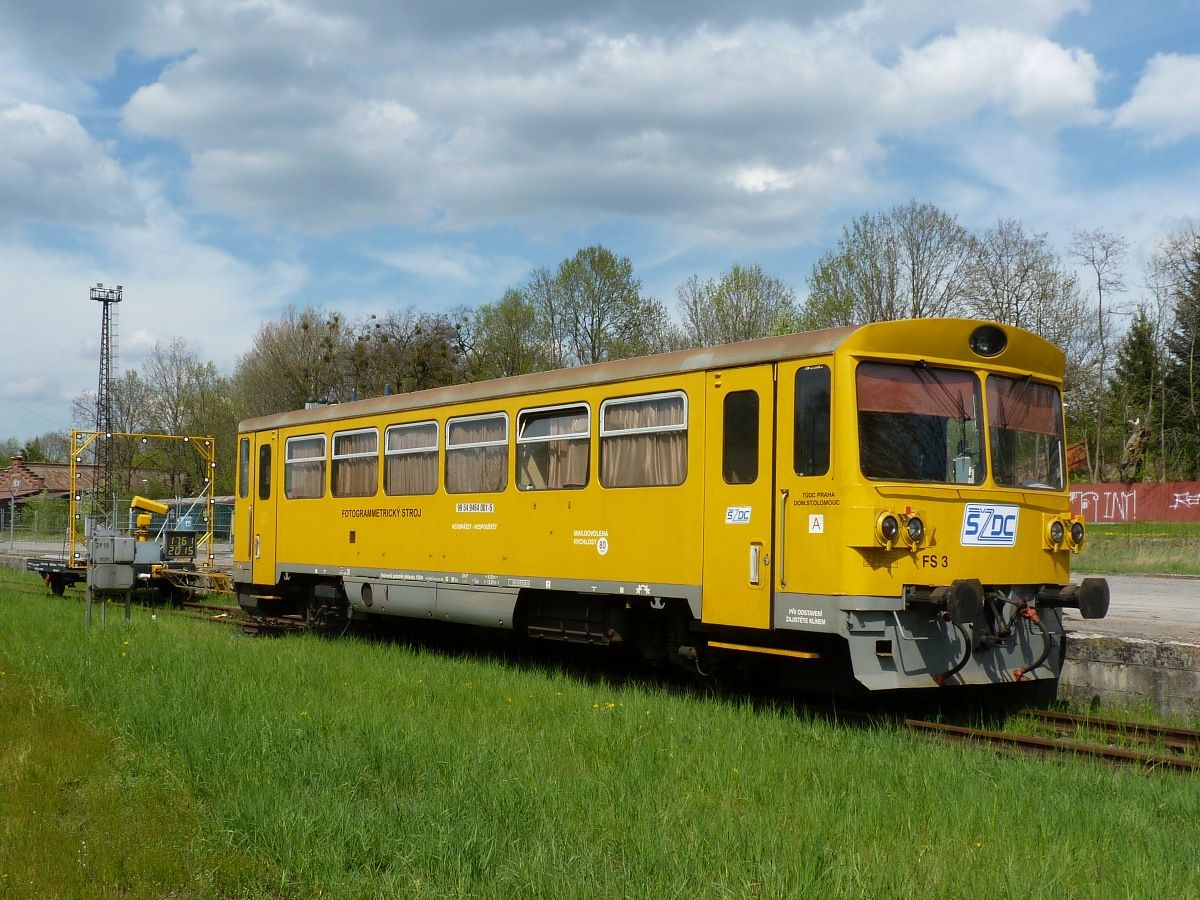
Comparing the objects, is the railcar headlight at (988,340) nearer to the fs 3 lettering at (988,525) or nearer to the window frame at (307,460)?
the fs 3 lettering at (988,525)

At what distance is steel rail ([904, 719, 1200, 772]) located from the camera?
753 cm

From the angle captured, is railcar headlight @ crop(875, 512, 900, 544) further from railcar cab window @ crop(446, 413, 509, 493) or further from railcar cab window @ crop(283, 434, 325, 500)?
railcar cab window @ crop(283, 434, 325, 500)

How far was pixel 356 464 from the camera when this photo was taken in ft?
48.1

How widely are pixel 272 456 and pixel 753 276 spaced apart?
3271 centimetres

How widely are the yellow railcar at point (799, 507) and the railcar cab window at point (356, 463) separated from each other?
2.15 m

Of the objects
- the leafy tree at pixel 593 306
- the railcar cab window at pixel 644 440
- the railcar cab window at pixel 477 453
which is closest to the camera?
the railcar cab window at pixel 644 440

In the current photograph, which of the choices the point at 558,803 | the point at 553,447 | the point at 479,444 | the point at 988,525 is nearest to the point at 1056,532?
the point at 988,525

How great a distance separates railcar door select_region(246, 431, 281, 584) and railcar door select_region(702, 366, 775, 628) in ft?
27.3

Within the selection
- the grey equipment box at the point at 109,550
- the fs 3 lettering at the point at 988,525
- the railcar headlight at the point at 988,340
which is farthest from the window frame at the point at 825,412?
the grey equipment box at the point at 109,550

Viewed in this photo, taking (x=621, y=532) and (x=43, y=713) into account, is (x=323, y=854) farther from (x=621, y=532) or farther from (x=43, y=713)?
(x=621, y=532)

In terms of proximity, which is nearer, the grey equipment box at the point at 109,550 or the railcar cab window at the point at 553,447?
the railcar cab window at the point at 553,447

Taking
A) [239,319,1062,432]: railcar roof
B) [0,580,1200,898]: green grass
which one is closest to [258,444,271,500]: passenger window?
[239,319,1062,432]: railcar roof

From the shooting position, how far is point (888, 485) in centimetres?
872

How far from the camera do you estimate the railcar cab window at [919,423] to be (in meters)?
8.85
